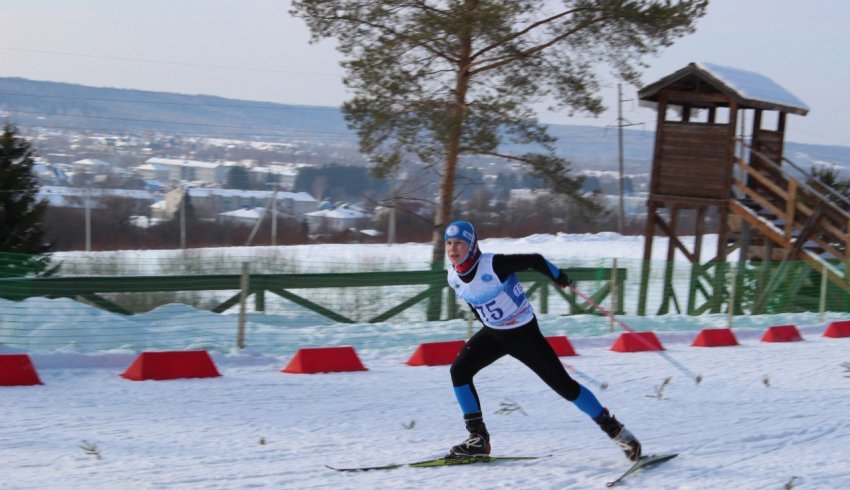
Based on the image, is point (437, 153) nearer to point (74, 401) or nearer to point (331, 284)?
point (331, 284)

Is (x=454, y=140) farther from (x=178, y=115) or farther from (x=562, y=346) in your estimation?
(x=178, y=115)

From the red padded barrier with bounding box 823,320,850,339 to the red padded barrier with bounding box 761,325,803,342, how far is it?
2.77ft

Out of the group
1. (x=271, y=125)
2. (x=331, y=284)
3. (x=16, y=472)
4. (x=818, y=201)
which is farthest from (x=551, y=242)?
(x=271, y=125)

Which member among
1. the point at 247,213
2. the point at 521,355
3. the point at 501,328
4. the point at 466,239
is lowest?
the point at 247,213

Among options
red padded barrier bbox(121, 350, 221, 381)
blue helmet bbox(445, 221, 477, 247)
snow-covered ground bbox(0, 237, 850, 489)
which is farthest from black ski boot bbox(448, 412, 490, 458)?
red padded barrier bbox(121, 350, 221, 381)

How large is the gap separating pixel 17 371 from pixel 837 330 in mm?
13005

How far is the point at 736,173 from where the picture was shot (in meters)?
22.7

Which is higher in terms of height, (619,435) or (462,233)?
(462,233)

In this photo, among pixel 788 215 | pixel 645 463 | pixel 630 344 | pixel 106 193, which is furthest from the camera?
pixel 106 193

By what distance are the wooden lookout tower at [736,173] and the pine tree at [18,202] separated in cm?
1298

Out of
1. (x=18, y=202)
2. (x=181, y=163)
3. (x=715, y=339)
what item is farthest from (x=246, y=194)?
(x=715, y=339)

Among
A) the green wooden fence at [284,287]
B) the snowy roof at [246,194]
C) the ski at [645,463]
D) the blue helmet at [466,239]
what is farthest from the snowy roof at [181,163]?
the ski at [645,463]

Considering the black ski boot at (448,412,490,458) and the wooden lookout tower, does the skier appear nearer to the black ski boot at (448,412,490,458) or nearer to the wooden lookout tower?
the black ski boot at (448,412,490,458)

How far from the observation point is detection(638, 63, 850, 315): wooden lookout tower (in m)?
20.6
